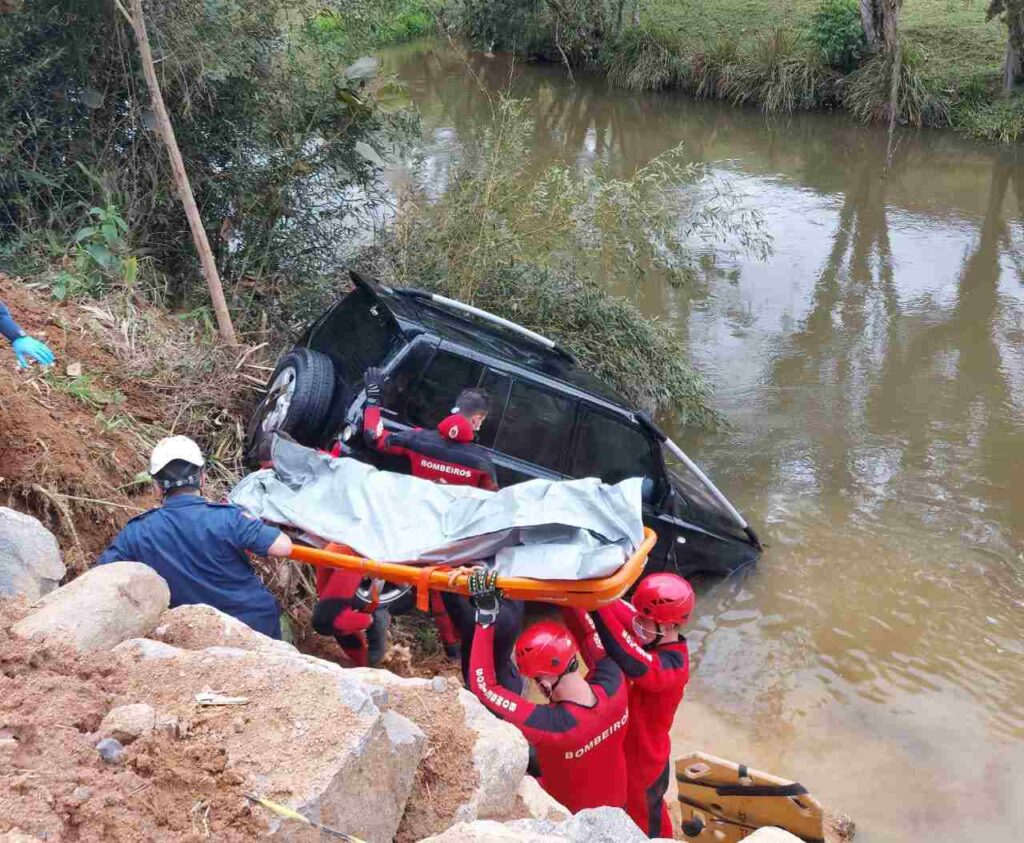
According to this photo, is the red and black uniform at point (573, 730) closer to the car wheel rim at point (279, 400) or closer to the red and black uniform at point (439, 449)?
the red and black uniform at point (439, 449)

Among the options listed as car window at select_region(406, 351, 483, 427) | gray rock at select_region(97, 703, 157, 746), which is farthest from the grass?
gray rock at select_region(97, 703, 157, 746)

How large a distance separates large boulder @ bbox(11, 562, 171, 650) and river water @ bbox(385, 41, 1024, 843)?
3.56 meters

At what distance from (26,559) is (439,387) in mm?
2511

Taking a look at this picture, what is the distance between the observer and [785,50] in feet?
66.6

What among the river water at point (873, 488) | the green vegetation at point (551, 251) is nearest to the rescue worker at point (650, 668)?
the river water at point (873, 488)

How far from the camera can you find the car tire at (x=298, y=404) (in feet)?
18.1

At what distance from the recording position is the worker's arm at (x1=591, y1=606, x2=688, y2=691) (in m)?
4.34

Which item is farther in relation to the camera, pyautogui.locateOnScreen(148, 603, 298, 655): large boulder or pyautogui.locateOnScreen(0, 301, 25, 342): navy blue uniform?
pyautogui.locateOnScreen(0, 301, 25, 342): navy blue uniform

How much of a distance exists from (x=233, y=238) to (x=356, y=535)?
14.3 ft

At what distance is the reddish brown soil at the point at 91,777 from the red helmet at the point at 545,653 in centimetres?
137

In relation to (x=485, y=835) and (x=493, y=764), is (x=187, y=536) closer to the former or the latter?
(x=493, y=764)

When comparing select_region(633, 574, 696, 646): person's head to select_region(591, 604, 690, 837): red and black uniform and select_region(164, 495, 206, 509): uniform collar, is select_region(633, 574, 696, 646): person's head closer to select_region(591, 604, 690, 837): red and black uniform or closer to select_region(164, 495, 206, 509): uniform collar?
select_region(591, 604, 690, 837): red and black uniform

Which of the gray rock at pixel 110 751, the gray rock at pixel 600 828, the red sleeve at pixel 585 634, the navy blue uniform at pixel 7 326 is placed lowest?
the red sleeve at pixel 585 634

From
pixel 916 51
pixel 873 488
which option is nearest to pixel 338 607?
pixel 873 488
